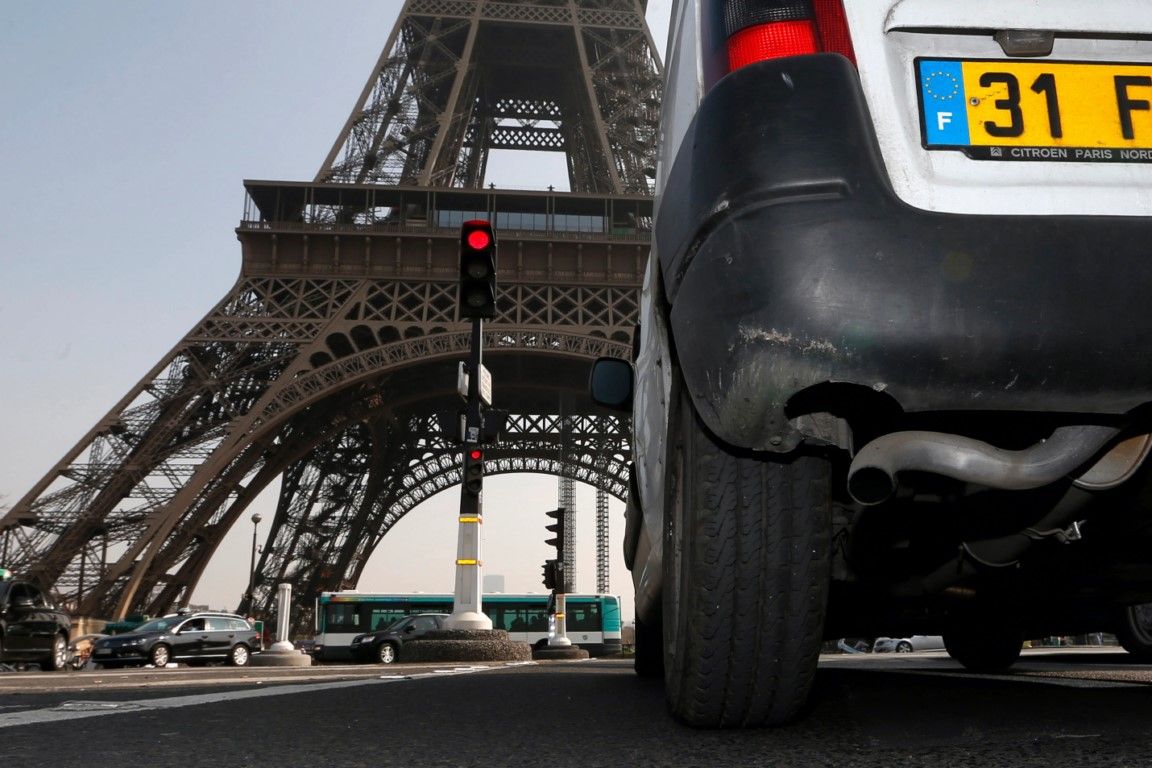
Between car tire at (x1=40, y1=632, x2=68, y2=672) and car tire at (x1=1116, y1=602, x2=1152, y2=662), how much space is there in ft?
46.8

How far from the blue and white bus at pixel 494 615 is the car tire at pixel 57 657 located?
12.5 m

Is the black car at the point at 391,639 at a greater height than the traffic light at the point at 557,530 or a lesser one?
lesser

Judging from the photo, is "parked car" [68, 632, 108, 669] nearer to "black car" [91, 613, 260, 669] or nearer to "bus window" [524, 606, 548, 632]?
"black car" [91, 613, 260, 669]

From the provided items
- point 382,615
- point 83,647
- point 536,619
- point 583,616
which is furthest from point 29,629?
point 583,616

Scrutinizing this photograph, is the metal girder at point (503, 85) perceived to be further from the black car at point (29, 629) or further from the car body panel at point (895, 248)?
the car body panel at point (895, 248)

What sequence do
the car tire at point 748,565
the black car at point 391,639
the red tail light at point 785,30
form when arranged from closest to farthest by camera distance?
the red tail light at point 785,30 < the car tire at point 748,565 < the black car at point 391,639

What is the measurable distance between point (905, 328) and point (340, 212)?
27912 millimetres

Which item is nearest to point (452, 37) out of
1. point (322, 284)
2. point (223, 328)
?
point (322, 284)

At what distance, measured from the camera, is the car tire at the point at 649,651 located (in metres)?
5.49

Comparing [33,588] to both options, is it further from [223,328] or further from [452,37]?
[452,37]

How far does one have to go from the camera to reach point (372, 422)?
33.2 meters

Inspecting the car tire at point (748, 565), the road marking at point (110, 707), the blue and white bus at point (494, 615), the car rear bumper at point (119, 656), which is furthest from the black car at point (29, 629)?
the car tire at point (748, 565)

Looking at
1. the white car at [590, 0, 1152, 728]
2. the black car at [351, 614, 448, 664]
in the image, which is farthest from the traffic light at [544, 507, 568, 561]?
the white car at [590, 0, 1152, 728]

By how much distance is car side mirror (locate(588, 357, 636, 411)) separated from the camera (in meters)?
3.63
